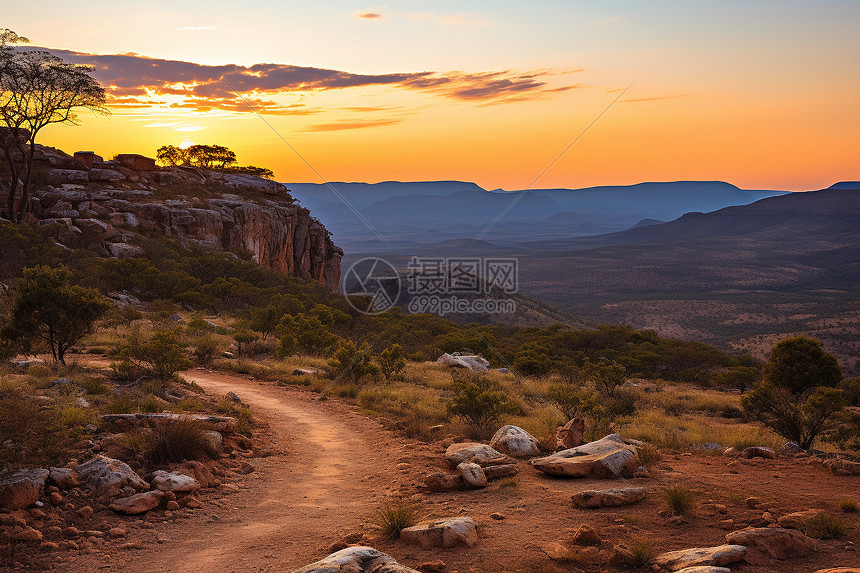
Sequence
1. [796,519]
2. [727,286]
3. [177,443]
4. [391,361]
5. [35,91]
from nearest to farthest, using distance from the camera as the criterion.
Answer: [796,519], [177,443], [391,361], [35,91], [727,286]

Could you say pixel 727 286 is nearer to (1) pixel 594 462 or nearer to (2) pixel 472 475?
(1) pixel 594 462

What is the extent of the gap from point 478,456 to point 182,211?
43250 mm

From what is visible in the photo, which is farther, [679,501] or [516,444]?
[516,444]

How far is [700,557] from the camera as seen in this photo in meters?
5.21

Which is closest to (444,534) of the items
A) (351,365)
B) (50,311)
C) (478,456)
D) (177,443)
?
(478,456)

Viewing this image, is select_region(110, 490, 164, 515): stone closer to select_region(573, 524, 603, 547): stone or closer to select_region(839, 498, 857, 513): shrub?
select_region(573, 524, 603, 547): stone

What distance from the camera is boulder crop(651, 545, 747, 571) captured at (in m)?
5.12

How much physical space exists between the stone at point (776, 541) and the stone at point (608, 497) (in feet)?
5.04

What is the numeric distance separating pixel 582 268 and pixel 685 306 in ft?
143

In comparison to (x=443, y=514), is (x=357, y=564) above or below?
above

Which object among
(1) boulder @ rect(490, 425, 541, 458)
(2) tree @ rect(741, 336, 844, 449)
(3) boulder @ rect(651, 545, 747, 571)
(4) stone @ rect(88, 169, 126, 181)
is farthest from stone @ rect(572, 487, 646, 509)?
(4) stone @ rect(88, 169, 126, 181)

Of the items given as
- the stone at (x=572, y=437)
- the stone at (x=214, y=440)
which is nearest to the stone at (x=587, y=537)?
the stone at (x=572, y=437)

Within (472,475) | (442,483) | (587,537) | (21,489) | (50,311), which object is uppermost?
(50,311)

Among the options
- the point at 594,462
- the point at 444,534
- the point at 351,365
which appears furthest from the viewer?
the point at 351,365
